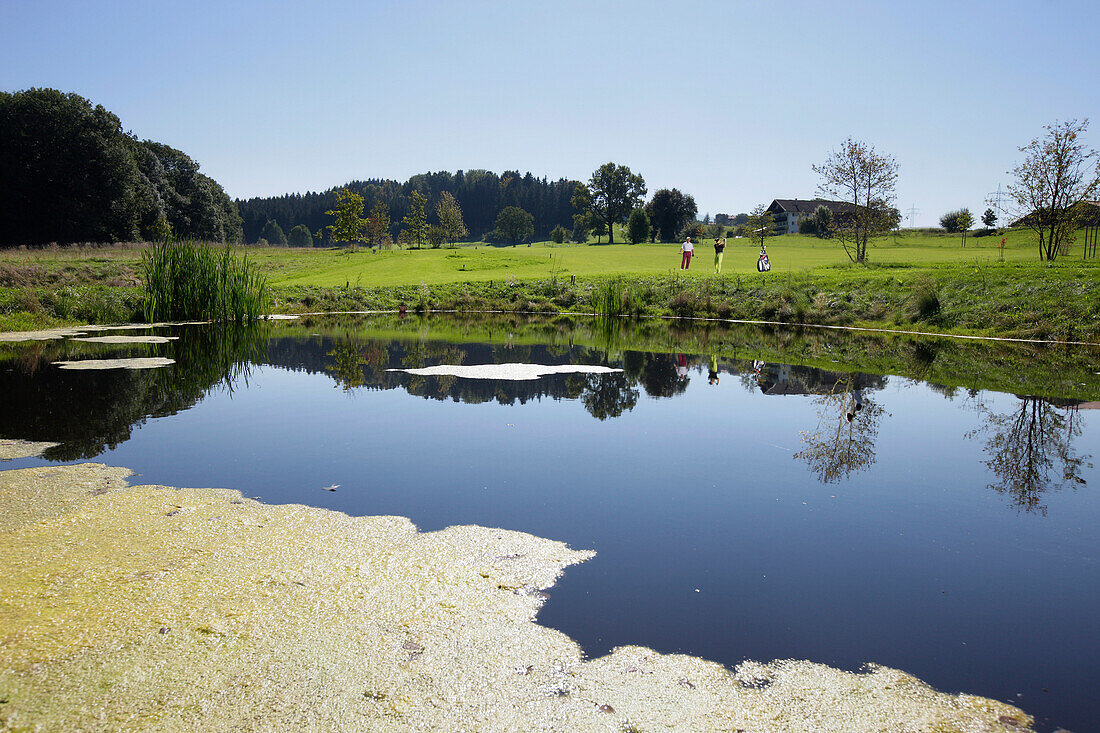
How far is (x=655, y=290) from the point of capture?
27906 mm

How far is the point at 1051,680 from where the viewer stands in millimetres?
2973

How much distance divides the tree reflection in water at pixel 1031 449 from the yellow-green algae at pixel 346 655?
386 centimetres

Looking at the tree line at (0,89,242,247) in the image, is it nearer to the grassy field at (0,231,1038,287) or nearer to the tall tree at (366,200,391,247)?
the grassy field at (0,231,1038,287)

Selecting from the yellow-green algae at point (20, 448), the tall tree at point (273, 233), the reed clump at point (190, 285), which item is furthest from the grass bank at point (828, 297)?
the tall tree at point (273, 233)

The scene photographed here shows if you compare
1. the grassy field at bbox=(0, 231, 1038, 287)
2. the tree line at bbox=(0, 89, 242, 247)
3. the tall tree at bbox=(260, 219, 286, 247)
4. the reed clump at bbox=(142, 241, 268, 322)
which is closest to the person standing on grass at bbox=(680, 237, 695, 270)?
the grassy field at bbox=(0, 231, 1038, 287)

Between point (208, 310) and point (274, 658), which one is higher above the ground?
point (208, 310)

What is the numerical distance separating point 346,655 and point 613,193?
94865mm

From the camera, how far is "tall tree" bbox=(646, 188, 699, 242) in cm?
8025

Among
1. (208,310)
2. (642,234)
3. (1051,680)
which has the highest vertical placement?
(642,234)

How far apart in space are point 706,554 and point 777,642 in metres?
1.05

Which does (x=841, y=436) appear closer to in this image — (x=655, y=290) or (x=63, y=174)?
(x=655, y=290)

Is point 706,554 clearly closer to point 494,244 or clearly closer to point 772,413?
point 772,413

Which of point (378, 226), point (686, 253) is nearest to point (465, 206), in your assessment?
point (378, 226)

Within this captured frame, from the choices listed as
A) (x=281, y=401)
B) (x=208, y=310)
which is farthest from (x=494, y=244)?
(x=281, y=401)
